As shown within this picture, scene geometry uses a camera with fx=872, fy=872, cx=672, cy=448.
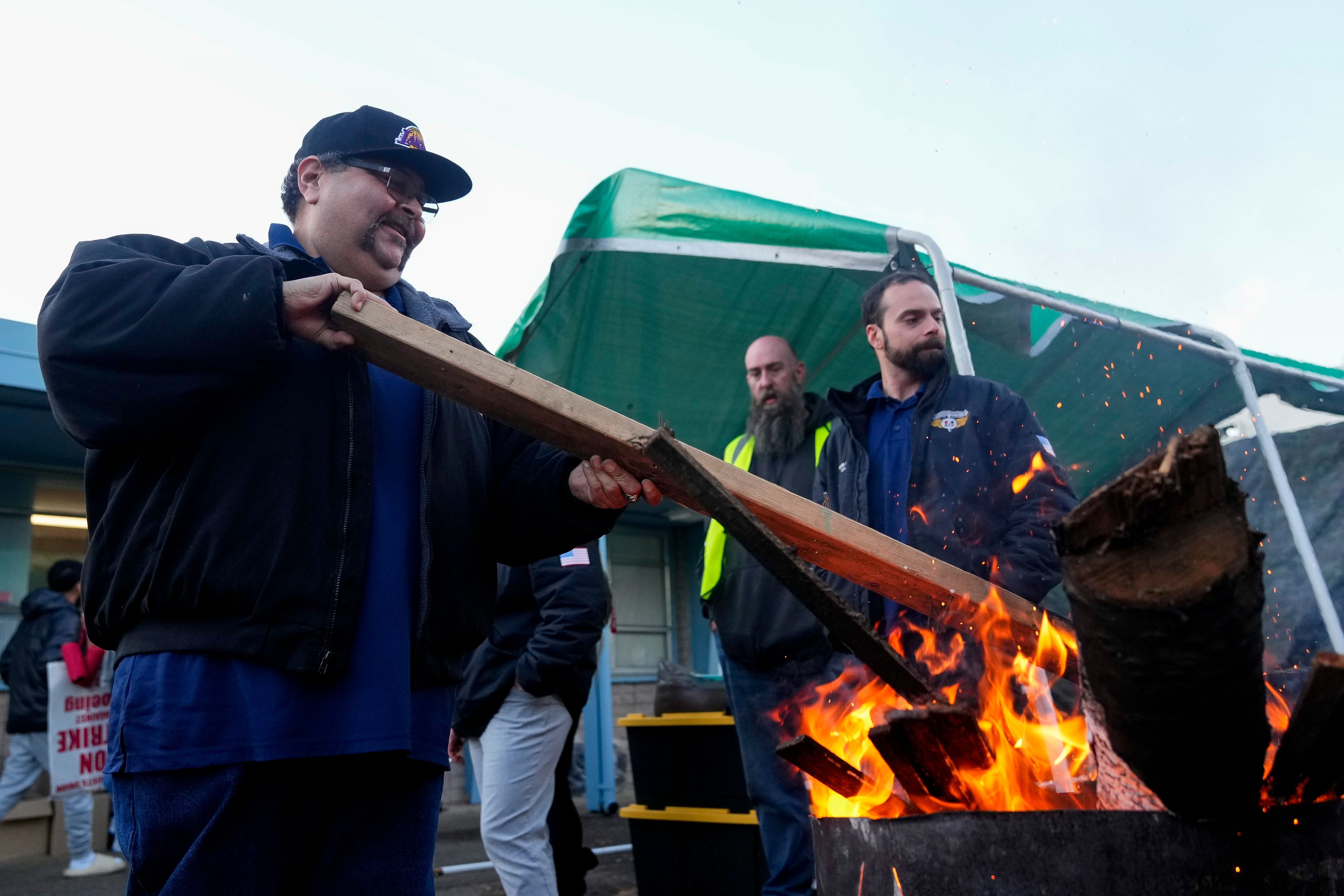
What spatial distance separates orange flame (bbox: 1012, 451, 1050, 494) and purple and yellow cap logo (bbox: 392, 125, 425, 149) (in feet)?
6.32

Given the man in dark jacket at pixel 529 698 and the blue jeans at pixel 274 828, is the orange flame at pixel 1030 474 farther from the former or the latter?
the blue jeans at pixel 274 828

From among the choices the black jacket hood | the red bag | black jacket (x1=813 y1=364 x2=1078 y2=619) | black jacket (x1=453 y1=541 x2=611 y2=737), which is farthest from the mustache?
the black jacket hood

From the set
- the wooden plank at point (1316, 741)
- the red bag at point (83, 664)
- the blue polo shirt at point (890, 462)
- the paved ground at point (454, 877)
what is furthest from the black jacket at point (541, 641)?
the red bag at point (83, 664)

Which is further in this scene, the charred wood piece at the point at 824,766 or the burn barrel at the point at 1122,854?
the charred wood piece at the point at 824,766

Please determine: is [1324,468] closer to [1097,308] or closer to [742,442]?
[1097,308]

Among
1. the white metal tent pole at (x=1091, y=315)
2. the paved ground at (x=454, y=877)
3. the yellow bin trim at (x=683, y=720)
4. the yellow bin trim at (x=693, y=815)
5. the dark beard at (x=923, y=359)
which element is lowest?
the paved ground at (x=454, y=877)

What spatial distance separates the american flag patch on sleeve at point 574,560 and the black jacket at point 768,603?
57cm

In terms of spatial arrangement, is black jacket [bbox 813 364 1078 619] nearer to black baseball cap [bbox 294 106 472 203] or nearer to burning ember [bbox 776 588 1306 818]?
burning ember [bbox 776 588 1306 818]

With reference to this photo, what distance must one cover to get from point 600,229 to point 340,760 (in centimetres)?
334

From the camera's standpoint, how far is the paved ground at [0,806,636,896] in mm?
5000

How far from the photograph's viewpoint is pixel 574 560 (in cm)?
365

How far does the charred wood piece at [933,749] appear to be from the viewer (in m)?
1.36

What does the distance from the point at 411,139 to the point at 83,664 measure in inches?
220

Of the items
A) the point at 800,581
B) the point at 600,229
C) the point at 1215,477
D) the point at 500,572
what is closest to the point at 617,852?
the point at 500,572
